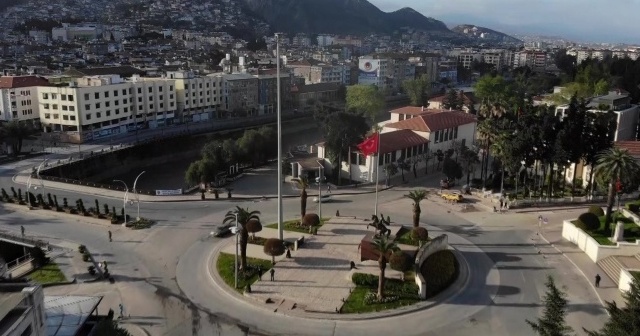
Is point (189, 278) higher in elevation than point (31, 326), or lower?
lower

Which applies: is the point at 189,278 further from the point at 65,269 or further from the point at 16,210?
the point at 16,210

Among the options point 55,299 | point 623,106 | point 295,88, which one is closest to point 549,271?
point 55,299

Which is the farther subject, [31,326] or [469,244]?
[469,244]

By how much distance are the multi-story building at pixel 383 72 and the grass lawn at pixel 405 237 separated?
373 ft

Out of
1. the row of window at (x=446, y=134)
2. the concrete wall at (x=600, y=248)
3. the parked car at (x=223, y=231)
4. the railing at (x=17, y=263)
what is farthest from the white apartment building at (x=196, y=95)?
Result: the concrete wall at (x=600, y=248)

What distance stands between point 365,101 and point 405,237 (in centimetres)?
6044

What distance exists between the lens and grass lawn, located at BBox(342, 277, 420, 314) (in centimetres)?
3203

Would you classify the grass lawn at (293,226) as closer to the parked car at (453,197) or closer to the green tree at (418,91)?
the parked car at (453,197)

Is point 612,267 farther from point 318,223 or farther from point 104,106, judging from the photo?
point 104,106

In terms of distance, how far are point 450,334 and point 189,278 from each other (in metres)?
17.9

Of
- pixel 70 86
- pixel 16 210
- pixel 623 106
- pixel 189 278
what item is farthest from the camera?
pixel 70 86

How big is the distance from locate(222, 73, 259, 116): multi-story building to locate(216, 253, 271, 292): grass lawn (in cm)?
8083

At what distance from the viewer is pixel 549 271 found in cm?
3838

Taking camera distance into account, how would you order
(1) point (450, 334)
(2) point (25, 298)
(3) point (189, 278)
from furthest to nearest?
1. (3) point (189, 278)
2. (1) point (450, 334)
3. (2) point (25, 298)
